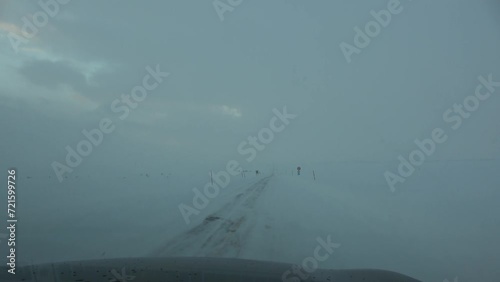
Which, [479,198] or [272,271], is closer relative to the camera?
[272,271]

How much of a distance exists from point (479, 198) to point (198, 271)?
11.4m

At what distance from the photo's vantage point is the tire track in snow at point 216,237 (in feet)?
22.6

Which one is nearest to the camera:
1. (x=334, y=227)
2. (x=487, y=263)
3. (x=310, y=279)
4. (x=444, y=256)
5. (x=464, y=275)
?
(x=310, y=279)

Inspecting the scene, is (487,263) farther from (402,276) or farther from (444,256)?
(402,276)

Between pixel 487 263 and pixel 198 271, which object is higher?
pixel 198 271

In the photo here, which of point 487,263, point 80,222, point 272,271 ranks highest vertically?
point 80,222

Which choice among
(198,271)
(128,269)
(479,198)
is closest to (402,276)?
(198,271)

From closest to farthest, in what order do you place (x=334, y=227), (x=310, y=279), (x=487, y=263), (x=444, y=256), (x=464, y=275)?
(x=310, y=279)
(x=464, y=275)
(x=487, y=263)
(x=444, y=256)
(x=334, y=227)

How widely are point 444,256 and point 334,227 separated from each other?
2837 millimetres

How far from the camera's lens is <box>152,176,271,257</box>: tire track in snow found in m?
6.90

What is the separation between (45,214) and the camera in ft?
32.7

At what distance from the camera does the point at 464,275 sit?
19.1 ft

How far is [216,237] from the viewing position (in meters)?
8.07

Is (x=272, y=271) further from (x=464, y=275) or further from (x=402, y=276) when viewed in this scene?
(x=464, y=275)
